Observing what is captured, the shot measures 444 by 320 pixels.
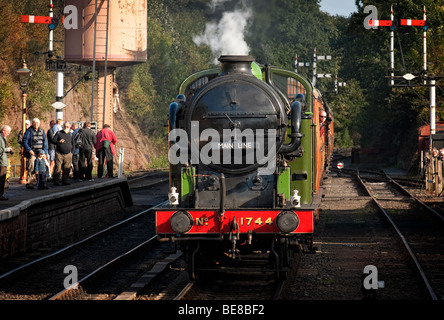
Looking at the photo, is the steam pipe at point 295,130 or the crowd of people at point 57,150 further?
the crowd of people at point 57,150

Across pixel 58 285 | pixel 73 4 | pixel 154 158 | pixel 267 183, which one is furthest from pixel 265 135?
pixel 154 158

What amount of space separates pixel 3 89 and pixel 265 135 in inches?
891

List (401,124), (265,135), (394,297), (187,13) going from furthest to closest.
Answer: (187,13)
(401,124)
(265,135)
(394,297)

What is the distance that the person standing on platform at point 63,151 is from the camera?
16328mm

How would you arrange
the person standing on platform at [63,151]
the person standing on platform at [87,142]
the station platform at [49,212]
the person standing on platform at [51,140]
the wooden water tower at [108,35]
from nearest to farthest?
the station platform at [49,212] → the person standing on platform at [63,151] → the person standing on platform at [51,140] → the person standing on platform at [87,142] → the wooden water tower at [108,35]

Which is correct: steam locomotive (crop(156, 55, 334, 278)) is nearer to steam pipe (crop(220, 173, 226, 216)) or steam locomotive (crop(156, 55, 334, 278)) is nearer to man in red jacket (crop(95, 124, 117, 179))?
steam pipe (crop(220, 173, 226, 216))

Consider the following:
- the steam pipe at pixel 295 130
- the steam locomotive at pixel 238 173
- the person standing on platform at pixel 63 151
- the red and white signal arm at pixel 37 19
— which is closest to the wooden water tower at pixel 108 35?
the red and white signal arm at pixel 37 19

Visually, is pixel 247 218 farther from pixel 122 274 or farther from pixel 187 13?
pixel 187 13

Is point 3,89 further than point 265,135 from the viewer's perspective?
Yes

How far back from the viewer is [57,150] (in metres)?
16.6

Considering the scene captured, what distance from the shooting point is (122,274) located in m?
11.1

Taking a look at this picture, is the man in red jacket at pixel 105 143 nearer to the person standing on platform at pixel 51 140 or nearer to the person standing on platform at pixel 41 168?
the person standing on platform at pixel 51 140

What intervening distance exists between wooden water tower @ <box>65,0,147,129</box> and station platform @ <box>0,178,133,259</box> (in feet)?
55.0

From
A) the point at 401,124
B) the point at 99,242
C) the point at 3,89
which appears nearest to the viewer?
the point at 99,242
